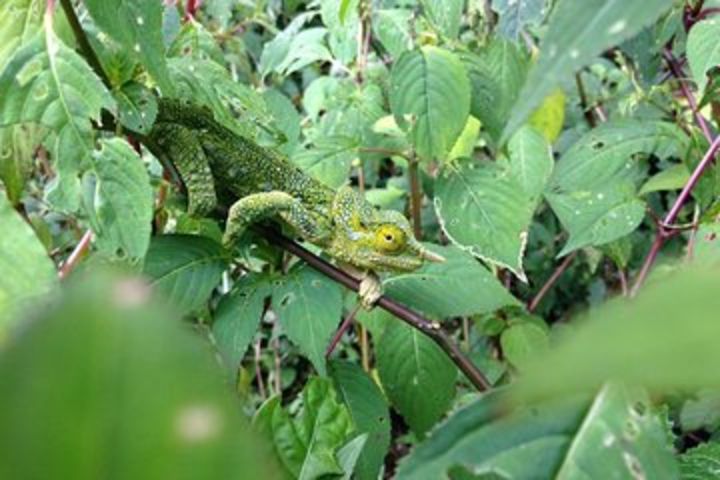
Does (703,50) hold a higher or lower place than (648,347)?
lower

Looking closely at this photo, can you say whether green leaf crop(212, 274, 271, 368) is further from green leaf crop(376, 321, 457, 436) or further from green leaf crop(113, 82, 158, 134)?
green leaf crop(376, 321, 457, 436)

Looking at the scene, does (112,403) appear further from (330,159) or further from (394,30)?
(394,30)

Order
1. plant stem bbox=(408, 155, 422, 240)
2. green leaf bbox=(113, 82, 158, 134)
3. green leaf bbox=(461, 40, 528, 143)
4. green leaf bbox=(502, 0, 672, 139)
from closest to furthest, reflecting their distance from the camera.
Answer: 1. green leaf bbox=(502, 0, 672, 139)
2. green leaf bbox=(113, 82, 158, 134)
3. green leaf bbox=(461, 40, 528, 143)
4. plant stem bbox=(408, 155, 422, 240)

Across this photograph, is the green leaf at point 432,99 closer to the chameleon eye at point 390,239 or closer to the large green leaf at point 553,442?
the chameleon eye at point 390,239

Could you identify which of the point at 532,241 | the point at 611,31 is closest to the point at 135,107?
the point at 611,31

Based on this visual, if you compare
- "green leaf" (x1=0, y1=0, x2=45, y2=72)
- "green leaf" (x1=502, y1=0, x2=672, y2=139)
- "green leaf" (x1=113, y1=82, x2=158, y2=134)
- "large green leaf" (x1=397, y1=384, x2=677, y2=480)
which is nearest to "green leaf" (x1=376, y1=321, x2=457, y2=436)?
"green leaf" (x1=113, y1=82, x2=158, y2=134)

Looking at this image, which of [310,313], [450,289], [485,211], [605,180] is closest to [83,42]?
[310,313]
